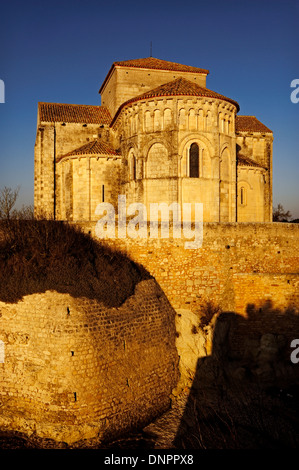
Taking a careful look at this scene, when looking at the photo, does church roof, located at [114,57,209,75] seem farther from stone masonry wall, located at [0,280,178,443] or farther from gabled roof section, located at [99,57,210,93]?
stone masonry wall, located at [0,280,178,443]

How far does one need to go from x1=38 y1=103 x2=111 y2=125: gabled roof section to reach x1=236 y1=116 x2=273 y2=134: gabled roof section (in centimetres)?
912

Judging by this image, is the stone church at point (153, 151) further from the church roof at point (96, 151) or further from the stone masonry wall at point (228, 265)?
the stone masonry wall at point (228, 265)

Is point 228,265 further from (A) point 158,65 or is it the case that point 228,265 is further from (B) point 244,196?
(A) point 158,65

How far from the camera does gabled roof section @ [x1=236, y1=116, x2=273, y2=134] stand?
27.5 meters

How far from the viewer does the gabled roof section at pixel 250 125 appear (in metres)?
27.5

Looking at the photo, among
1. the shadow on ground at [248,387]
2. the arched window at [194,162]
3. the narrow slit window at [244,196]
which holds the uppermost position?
the arched window at [194,162]

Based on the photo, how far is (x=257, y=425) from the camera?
39.8 feet

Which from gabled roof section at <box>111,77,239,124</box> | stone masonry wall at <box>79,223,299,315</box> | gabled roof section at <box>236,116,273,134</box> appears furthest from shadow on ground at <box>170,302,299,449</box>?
gabled roof section at <box>236,116,273,134</box>

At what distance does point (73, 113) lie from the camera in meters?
26.8

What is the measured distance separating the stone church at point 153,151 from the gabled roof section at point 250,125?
16 centimetres

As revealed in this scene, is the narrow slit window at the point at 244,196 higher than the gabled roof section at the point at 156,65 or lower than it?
lower

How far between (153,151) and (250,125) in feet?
36.4

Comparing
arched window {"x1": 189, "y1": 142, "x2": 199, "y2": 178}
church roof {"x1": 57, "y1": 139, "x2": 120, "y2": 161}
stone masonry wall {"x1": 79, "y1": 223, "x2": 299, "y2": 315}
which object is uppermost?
church roof {"x1": 57, "y1": 139, "x2": 120, "y2": 161}

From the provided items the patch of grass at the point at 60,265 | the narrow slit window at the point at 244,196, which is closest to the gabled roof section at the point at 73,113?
the narrow slit window at the point at 244,196
